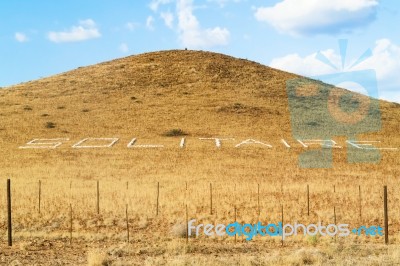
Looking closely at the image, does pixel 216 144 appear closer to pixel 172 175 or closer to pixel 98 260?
pixel 172 175

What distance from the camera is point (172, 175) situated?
1412 inches

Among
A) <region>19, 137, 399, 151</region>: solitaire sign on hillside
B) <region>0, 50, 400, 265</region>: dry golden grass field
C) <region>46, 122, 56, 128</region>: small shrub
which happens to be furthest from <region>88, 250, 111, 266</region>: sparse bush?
<region>46, 122, 56, 128</region>: small shrub

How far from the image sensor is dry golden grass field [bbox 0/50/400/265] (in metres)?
16.6

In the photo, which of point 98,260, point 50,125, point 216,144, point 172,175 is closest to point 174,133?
point 216,144

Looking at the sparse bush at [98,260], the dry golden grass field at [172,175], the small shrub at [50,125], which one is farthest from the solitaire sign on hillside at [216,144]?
the sparse bush at [98,260]

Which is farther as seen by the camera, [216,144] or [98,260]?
[216,144]

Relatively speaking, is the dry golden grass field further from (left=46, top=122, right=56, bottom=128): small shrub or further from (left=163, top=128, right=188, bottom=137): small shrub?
(left=46, top=122, right=56, bottom=128): small shrub

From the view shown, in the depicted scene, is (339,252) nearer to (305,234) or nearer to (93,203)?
(305,234)

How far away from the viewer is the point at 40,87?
3265 inches

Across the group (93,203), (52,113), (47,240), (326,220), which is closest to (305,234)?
(326,220)

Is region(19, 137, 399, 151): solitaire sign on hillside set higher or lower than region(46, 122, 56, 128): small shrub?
lower

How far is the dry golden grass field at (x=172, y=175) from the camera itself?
16641 millimetres

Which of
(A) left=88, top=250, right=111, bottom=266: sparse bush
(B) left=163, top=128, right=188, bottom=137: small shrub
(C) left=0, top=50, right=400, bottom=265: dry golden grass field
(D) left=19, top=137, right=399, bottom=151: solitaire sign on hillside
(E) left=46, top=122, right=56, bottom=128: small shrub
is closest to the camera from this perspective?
(A) left=88, top=250, right=111, bottom=266: sparse bush

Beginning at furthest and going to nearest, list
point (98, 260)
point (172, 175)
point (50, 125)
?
point (50, 125) → point (172, 175) → point (98, 260)
